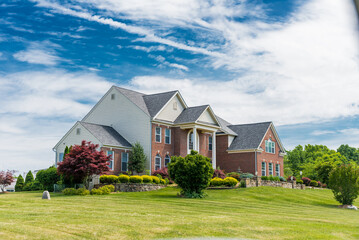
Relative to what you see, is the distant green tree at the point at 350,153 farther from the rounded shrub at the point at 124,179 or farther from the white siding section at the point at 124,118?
the rounded shrub at the point at 124,179

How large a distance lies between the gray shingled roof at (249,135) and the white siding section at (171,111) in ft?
31.9

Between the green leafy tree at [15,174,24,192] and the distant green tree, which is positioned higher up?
the distant green tree

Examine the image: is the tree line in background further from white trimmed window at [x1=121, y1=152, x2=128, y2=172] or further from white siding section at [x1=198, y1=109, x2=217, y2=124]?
white trimmed window at [x1=121, y1=152, x2=128, y2=172]

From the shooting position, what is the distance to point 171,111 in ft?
144

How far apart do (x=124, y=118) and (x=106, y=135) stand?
3644 mm

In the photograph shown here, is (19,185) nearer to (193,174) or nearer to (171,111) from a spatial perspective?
(171,111)

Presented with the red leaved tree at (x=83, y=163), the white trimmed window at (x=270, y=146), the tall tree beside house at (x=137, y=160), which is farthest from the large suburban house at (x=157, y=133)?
the red leaved tree at (x=83, y=163)

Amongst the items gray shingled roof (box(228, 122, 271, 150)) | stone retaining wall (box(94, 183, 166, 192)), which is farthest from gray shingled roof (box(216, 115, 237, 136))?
stone retaining wall (box(94, 183, 166, 192))

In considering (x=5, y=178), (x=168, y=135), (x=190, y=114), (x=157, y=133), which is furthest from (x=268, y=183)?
(x=5, y=178)

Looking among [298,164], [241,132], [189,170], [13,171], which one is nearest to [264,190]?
[189,170]

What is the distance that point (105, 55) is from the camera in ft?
68.3

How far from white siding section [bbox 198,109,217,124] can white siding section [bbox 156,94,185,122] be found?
2.84 metres

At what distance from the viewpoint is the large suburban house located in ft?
132

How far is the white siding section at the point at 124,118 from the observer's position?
135 ft
